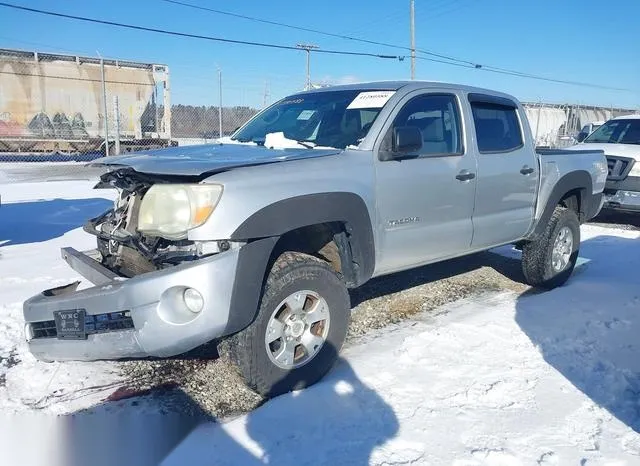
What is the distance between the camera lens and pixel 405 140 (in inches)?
143

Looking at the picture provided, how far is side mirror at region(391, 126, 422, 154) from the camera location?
363cm

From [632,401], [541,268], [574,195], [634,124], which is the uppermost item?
[634,124]

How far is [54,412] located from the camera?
3.10 m

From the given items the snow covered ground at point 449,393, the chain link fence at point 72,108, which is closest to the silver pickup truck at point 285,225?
the snow covered ground at point 449,393

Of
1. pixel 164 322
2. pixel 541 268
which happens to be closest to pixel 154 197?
pixel 164 322

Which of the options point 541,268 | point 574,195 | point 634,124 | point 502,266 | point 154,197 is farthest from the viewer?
point 634,124

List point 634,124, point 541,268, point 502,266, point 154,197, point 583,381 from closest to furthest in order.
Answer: point 154,197 → point 583,381 → point 541,268 → point 502,266 → point 634,124

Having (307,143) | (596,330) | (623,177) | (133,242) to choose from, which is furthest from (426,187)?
(623,177)

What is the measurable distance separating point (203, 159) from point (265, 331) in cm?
110

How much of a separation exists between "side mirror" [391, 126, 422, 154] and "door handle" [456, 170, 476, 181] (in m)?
0.70

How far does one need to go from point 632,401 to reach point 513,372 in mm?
688

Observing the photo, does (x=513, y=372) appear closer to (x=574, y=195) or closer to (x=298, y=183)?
(x=298, y=183)

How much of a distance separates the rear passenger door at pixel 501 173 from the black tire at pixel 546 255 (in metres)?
0.34

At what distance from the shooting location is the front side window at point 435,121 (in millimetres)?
4121
